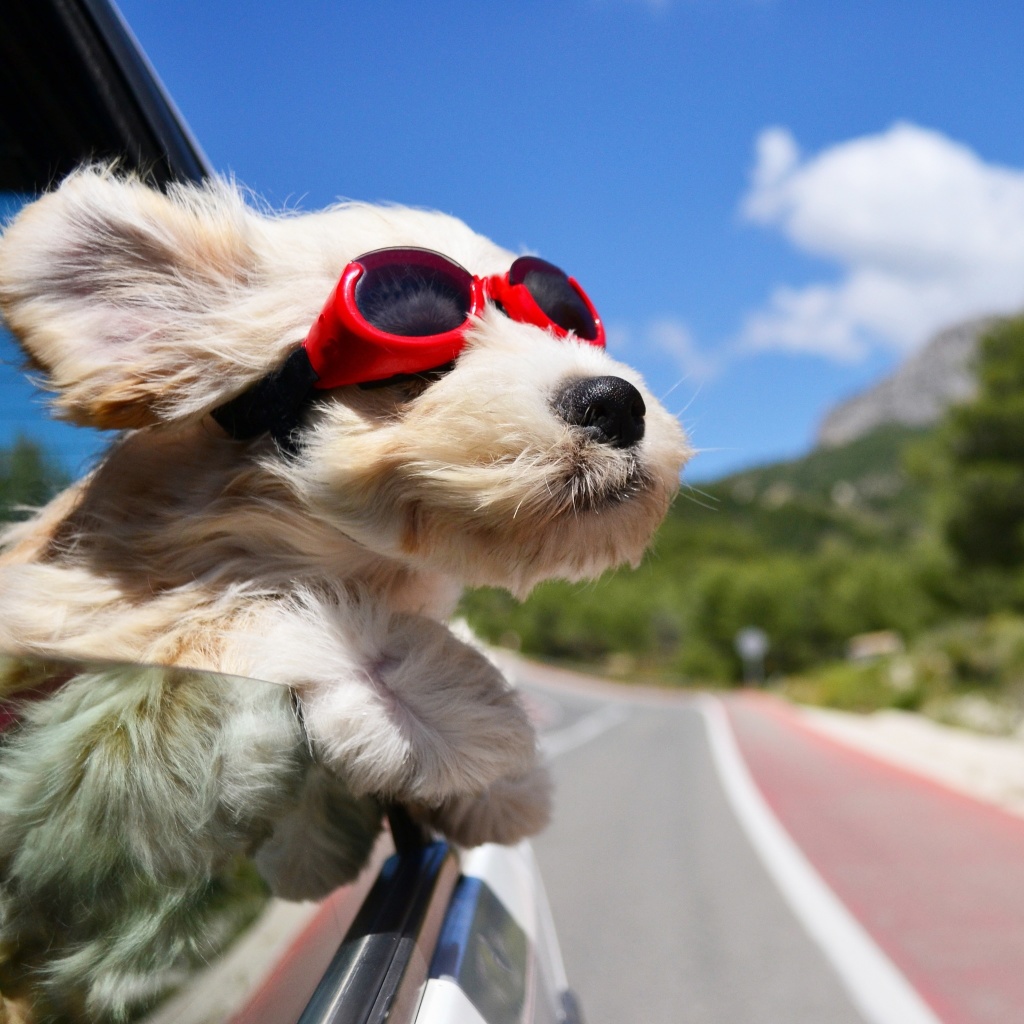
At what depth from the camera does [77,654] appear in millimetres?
1199

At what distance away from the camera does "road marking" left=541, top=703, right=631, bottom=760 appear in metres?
18.1

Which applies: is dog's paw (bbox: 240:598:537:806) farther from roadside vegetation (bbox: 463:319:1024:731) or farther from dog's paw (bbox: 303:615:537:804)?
roadside vegetation (bbox: 463:319:1024:731)

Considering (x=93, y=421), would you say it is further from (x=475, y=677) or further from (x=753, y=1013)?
(x=753, y=1013)

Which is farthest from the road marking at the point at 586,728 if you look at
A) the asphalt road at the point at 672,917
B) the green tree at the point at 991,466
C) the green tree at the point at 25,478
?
the green tree at the point at 25,478

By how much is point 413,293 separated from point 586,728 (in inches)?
894

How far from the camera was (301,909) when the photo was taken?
4.07 ft

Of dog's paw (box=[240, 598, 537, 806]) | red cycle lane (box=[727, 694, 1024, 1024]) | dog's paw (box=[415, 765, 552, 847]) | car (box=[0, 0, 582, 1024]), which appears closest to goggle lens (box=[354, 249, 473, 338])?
dog's paw (box=[240, 598, 537, 806])

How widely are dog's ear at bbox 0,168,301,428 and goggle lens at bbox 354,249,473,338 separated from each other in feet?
0.49

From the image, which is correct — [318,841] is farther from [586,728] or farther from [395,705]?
[586,728]

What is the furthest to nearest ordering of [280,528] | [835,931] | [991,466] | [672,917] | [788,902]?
[991,466], [788,902], [672,917], [835,931], [280,528]

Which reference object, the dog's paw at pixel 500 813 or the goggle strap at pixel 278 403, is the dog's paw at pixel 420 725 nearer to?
the dog's paw at pixel 500 813

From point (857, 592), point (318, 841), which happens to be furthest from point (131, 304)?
point (857, 592)

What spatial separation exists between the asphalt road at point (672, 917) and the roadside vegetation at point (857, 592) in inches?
67.4

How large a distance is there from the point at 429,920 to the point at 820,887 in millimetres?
5733
